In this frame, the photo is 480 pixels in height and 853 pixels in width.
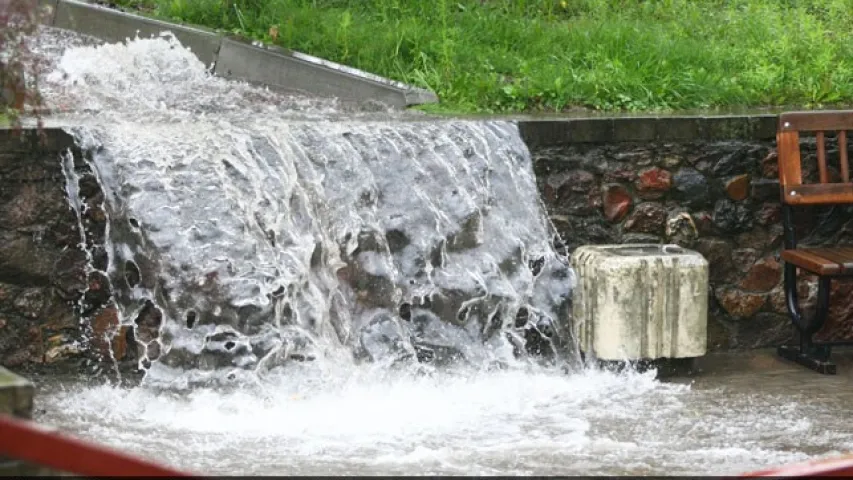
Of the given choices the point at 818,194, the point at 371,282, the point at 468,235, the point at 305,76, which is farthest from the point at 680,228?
the point at 305,76

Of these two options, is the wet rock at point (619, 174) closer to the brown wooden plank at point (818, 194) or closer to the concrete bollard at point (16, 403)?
the brown wooden plank at point (818, 194)

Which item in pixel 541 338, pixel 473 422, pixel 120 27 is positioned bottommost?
pixel 473 422

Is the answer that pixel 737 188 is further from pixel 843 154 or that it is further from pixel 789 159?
pixel 843 154

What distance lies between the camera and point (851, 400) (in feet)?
19.2

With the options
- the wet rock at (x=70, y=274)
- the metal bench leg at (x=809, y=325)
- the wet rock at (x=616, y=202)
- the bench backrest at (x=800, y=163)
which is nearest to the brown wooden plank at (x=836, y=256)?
the metal bench leg at (x=809, y=325)

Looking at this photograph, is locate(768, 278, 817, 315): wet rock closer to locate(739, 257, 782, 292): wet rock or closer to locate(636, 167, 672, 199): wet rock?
locate(739, 257, 782, 292): wet rock

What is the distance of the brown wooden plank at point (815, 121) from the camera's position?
6520 millimetres

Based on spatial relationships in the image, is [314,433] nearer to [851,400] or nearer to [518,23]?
[851,400]

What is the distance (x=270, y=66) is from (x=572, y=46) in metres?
1.91

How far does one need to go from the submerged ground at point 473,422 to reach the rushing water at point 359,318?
1cm

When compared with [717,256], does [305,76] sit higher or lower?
higher

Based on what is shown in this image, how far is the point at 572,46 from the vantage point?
8.39 m

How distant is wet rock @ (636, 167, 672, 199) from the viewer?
21.8ft

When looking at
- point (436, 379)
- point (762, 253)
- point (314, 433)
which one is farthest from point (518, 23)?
point (314, 433)
